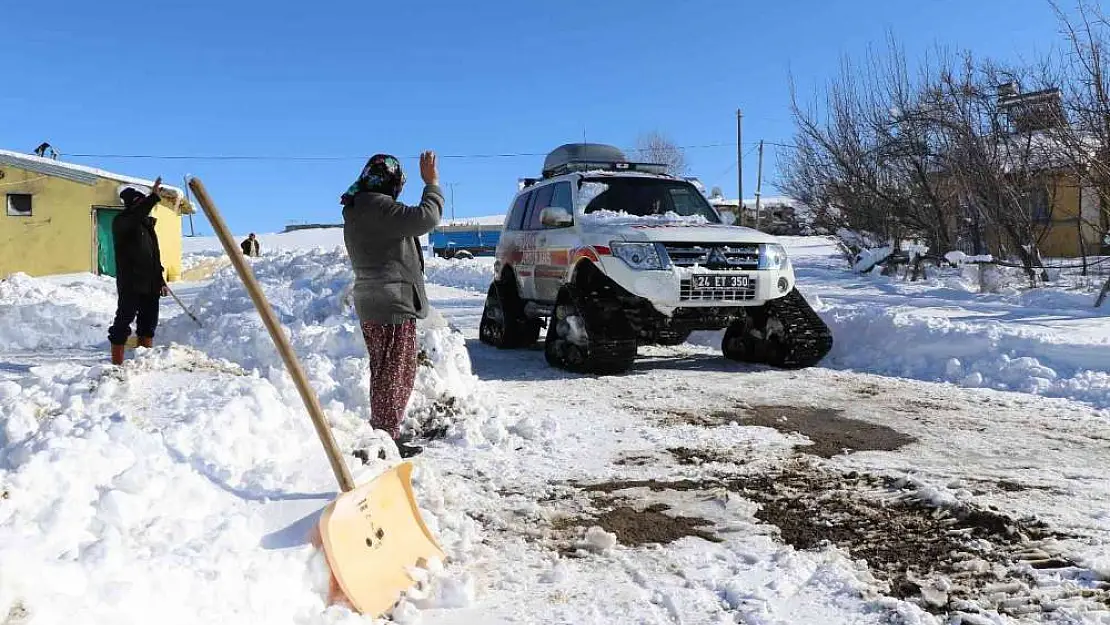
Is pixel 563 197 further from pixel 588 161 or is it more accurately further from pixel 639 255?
pixel 639 255

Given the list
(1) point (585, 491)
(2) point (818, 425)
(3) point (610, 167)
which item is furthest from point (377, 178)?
(3) point (610, 167)

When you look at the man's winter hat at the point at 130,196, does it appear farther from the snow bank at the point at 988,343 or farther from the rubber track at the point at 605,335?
the snow bank at the point at 988,343

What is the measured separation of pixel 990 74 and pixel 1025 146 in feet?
6.27

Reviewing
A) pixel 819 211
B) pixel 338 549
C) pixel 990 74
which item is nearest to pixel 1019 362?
pixel 338 549

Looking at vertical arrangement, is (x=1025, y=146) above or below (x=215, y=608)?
above

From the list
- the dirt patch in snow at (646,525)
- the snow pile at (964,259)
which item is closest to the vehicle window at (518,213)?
the dirt patch in snow at (646,525)

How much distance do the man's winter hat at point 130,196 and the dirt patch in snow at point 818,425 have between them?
520cm

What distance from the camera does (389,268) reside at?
4129 mm

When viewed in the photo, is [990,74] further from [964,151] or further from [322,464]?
[322,464]

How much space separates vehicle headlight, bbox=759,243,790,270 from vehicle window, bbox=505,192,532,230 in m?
3.12

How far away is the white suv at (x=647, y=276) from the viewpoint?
23.2 ft

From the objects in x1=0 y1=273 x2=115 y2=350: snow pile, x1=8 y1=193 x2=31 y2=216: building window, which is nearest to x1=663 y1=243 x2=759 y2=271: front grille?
x1=0 y1=273 x2=115 y2=350: snow pile

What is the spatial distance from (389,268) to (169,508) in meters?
1.71

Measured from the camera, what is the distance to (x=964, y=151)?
1484 centimetres
